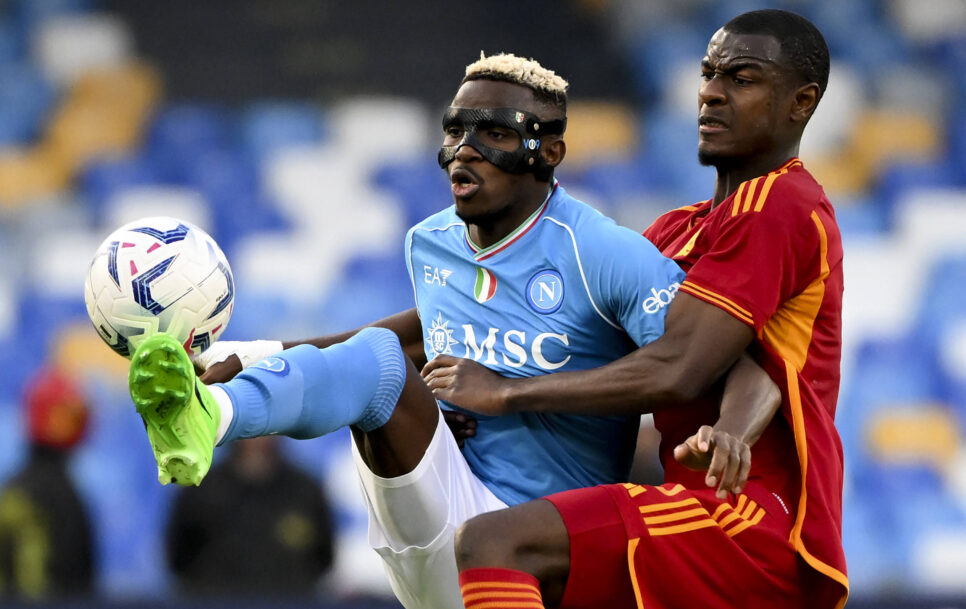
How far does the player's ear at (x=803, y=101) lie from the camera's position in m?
3.98

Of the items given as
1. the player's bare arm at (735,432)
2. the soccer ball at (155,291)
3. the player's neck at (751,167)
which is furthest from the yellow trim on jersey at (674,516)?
the soccer ball at (155,291)

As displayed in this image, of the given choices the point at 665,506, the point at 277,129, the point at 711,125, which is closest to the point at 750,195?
the point at 711,125

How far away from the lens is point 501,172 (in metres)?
4.02

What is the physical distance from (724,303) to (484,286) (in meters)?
0.74

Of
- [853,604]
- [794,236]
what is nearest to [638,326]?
[794,236]

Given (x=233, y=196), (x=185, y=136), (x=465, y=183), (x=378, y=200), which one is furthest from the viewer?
(x=185, y=136)

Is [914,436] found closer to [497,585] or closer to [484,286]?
[484,286]

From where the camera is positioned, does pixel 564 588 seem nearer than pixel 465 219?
Yes

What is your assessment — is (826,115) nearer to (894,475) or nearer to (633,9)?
(633,9)

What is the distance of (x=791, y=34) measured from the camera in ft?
13.0

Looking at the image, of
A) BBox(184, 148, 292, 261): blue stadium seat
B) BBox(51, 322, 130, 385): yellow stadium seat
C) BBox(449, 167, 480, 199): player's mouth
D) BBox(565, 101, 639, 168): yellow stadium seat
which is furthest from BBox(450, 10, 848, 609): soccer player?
BBox(565, 101, 639, 168): yellow stadium seat

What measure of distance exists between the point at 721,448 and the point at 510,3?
29.4 feet

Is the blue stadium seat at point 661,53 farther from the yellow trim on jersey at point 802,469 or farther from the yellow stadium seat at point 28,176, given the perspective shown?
the yellow trim on jersey at point 802,469

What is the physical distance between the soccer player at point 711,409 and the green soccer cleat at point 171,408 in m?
0.67
